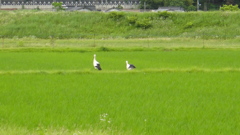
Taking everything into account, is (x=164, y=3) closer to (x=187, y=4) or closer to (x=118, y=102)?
(x=187, y=4)

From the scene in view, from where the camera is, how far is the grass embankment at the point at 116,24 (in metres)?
39.2

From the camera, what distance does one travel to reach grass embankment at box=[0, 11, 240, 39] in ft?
129

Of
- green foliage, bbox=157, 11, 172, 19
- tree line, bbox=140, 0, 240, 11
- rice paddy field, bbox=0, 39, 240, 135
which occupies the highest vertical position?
tree line, bbox=140, 0, 240, 11

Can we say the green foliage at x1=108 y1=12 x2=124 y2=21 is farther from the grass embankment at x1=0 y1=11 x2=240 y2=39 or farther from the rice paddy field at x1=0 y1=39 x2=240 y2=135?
the rice paddy field at x1=0 y1=39 x2=240 y2=135

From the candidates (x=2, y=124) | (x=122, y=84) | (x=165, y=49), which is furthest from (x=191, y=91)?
(x=165, y=49)

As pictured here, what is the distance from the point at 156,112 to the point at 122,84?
3.37 m

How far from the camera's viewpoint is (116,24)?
42.1 metres

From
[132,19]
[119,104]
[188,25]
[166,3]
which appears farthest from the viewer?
[166,3]

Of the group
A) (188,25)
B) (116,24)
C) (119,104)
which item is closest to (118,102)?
(119,104)

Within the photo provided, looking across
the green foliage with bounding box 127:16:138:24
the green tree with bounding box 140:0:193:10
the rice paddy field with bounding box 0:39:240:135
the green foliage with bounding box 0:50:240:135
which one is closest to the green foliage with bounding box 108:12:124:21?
the green foliage with bounding box 127:16:138:24

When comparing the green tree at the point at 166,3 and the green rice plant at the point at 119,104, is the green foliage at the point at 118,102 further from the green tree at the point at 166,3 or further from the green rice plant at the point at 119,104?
the green tree at the point at 166,3

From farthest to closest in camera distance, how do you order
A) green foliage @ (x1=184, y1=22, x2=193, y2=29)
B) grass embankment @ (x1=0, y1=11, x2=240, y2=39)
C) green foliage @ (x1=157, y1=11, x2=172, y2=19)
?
green foliage @ (x1=157, y1=11, x2=172, y2=19)
green foliage @ (x1=184, y1=22, x2=193, y2=29)
grass embankment @ (x1=0, y1=11, x2=240, y2=39)

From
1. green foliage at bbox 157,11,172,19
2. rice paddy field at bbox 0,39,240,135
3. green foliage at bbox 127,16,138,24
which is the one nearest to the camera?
rice paddy field at bbox 0,39,240,135

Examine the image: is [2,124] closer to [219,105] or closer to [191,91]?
[219,105]
